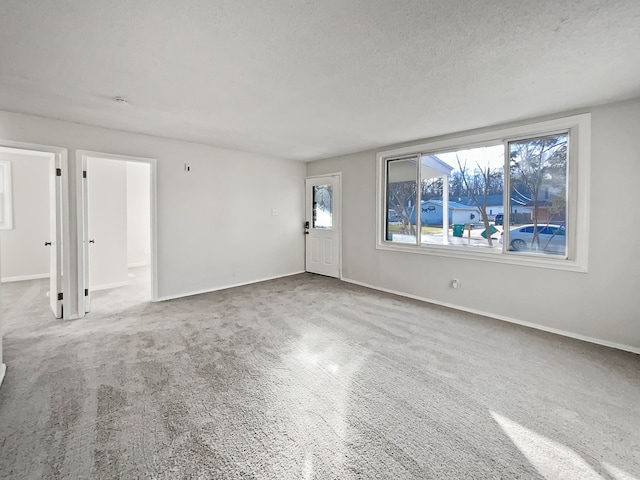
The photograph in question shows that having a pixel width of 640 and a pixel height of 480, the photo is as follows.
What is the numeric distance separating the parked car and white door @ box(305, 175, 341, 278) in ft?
9.54

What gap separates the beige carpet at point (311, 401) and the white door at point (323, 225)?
250cm

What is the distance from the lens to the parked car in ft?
10.8

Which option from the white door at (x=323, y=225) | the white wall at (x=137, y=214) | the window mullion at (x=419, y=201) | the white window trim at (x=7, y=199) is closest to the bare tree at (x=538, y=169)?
the window mullion at (x=419, y=201)

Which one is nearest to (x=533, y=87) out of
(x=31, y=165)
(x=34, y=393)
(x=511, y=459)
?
(x=511, y=459)

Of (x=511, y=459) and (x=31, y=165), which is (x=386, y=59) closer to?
(x=511, y=459)

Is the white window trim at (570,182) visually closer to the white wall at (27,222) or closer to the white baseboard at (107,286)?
the white baseboard at (107,286)

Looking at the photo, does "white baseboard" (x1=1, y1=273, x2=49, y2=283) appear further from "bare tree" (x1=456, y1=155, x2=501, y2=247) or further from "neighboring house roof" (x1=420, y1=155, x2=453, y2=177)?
"bare tree" (x1=456, y1=155, x2=501, y2=247)

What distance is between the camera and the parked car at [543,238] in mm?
3303

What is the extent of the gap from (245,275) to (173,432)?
373 centimetres

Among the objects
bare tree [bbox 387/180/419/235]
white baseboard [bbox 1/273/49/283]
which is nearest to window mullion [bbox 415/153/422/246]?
bare tree [bbox 387/180/419/235]

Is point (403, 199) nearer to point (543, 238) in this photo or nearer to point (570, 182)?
point (543, 238)

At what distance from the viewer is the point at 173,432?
1.76m

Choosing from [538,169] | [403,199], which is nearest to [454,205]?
[403,199]

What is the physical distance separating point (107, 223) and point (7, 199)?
79.1 inches
